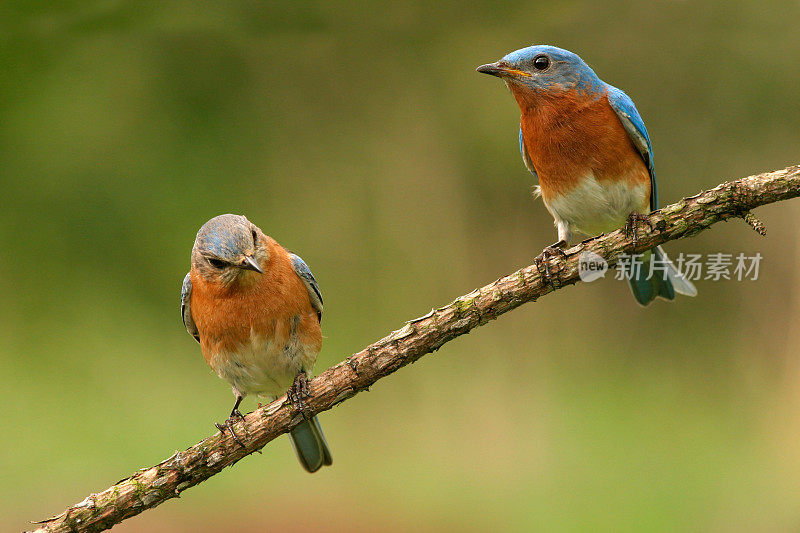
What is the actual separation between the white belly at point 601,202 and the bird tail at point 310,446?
182cm

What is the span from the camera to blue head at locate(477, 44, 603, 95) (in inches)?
180

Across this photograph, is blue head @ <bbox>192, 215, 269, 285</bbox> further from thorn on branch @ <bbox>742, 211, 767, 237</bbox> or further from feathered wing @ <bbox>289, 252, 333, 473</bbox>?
thorn on branch @ <bbox>742, 211, 767, 237</bbox>

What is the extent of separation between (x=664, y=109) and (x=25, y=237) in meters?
6.09

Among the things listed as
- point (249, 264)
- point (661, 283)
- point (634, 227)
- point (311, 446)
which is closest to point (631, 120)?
point (661, 283)

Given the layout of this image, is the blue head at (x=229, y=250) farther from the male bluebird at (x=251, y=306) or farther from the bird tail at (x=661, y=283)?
the bird tail at (x=661, y=283)

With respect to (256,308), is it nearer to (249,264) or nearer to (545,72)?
(249,264)

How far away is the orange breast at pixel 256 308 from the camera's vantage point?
4227 millimetres

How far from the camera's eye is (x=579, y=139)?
4.48 m

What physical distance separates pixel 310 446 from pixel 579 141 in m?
2.23

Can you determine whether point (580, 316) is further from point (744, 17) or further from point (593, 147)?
point (593, 147)

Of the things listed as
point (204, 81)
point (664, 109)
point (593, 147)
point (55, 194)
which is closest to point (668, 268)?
point (593, 147)

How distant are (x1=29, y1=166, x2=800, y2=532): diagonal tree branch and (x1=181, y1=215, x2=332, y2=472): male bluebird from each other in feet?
1.97

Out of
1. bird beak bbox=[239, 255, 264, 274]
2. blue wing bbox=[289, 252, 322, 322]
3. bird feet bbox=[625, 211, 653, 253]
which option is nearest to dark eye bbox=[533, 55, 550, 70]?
bird feet bbox=[625, 211, 653, 253]

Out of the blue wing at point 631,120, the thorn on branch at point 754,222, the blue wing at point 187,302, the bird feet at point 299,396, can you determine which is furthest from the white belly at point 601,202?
the blue wing at point 187,302
